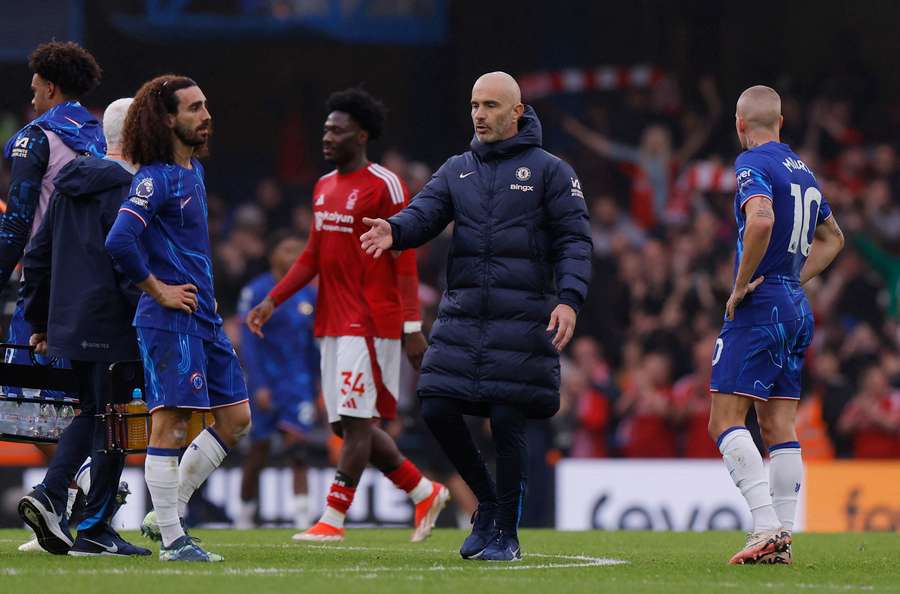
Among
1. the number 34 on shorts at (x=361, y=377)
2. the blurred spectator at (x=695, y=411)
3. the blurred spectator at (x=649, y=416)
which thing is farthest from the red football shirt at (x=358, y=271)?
the blurred spectator at (x=649, y=416)

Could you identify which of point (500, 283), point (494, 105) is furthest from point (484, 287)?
point (494, 105)

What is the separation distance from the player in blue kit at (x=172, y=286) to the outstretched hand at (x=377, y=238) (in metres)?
0.75

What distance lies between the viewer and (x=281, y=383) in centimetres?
1412

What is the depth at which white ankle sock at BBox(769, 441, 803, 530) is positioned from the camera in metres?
8.27

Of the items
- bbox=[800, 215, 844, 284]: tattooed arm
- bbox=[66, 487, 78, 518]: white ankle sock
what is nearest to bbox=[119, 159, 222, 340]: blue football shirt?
bbox=[66, 487, 78, 518]: white ankle sock

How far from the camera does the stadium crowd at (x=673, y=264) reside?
17.1 metres

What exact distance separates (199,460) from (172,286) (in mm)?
899

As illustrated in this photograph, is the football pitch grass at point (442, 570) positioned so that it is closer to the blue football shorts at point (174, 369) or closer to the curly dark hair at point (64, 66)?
the blue football shorts at point (174, 369)

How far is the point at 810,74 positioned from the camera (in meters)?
22.5

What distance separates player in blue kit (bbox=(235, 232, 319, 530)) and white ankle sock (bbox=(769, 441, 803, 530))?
6.34 meters

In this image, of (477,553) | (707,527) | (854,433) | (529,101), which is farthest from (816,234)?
(529,101)

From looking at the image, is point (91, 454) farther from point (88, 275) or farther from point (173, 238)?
point (173, 238)

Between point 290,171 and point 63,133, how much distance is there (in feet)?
45.4

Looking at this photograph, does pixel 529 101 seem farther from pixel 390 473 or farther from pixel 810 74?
pixel 390 473
